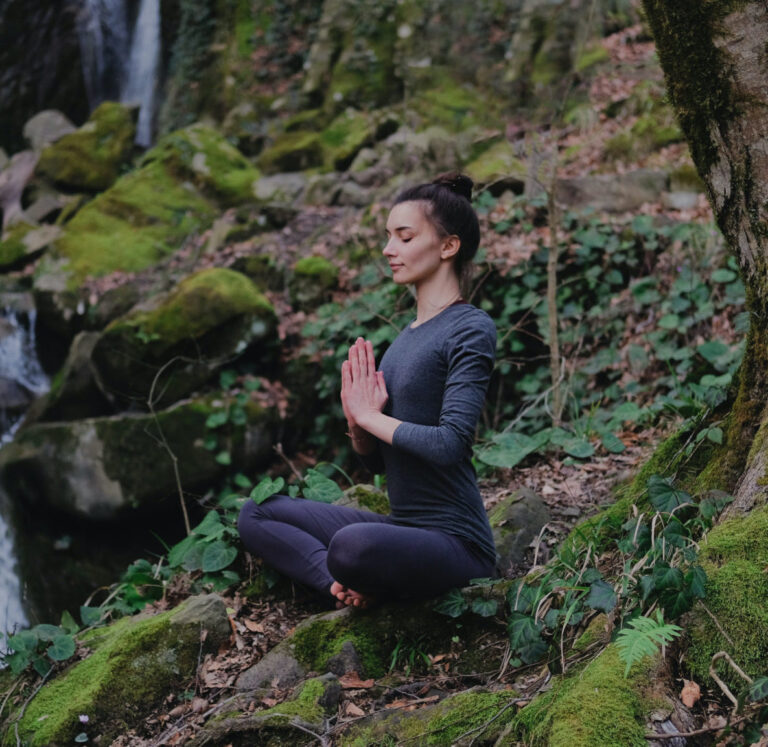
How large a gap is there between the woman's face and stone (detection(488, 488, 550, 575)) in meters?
1.13

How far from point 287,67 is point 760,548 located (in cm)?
1339

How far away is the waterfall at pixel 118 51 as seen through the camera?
50.6ft

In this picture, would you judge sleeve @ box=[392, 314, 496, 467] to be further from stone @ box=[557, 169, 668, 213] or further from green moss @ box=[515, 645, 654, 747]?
stone @ box=[557, 169, 668, 213]

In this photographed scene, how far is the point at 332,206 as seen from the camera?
8.51 meters

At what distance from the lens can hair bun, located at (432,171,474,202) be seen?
102 inches

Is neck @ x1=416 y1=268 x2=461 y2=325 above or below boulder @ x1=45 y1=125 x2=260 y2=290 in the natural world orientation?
below

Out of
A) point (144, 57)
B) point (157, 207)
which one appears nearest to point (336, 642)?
point (157, 207)

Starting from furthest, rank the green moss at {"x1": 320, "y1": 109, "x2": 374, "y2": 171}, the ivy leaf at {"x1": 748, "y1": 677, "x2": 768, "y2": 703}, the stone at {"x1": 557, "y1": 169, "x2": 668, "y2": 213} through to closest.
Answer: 1. the green moss at {"x1": 320, "y1": 109, "x2": 374, "y2": 171}
2. the stone at {"x1": 557, "y1": 169, "x2": 668, "y2": 213}
3. the ivy leaf at {"x1": 748, "y1": 677, "x2": 768, "y2": 703}

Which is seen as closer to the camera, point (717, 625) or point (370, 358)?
point (717, 625)

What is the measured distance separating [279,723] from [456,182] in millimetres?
1834

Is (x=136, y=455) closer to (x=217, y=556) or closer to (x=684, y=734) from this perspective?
(x=217, y=556)

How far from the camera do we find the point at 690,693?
155 cm

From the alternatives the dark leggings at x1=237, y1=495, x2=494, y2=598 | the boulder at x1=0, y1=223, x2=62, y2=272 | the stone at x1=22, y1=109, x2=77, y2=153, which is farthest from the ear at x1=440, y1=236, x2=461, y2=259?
the stone at x1=22, y1=109, x2=77, y2=153

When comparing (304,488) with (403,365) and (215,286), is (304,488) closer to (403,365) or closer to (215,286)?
(403,365)
